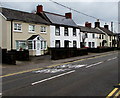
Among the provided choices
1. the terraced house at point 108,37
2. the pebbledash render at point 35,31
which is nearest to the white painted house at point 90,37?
the terraced house at point 108,37

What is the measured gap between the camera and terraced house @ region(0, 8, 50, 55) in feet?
83.0

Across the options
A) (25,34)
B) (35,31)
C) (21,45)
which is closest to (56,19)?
(35,31)

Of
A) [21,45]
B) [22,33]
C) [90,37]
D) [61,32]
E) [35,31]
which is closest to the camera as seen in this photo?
[21,45]

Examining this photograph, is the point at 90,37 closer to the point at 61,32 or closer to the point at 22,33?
the point at 61,32

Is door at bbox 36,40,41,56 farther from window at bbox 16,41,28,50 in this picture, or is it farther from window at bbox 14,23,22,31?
window at bbox 14,23,22,31

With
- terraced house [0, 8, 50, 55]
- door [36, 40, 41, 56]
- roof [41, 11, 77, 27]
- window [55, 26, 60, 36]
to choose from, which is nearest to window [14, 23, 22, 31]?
terraced house [0, 8, 50, 55]

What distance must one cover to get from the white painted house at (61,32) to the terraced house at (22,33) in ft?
6.27

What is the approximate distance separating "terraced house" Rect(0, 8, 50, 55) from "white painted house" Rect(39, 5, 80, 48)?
6.27 feet

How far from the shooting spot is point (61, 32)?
3669cm

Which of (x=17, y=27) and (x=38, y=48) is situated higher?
(x=17, y=27)

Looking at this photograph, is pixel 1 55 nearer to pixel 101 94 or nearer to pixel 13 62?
pixel 13 62

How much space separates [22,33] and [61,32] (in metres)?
11.3

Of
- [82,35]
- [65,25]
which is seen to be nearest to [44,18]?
[65,25]

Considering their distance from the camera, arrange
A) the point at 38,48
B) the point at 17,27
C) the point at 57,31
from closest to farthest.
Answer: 1. the point at 17,27
2. the point at 38,48
3. the point at 57,31
